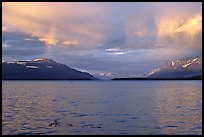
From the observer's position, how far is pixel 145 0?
23.4 ft

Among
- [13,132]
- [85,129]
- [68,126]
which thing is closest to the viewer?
[13,132]

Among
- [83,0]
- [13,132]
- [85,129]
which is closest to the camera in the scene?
[83,0]

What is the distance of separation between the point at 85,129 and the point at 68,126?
2541mm

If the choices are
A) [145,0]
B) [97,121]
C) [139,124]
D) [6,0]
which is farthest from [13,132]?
[145,0]

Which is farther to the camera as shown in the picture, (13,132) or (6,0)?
(13,132)

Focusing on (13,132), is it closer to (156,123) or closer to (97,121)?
(97,121)

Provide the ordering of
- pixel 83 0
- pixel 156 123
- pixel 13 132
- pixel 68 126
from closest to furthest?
pixel 83 0, pixel 13 132, pixel 68 126, pixel 156 123

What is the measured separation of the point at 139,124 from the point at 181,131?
4.98 m

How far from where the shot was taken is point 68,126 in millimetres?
26906

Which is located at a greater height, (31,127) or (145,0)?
(145,0)

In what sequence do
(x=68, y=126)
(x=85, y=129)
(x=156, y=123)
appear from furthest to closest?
(x=156, y=123)
(x=68, y=126)
(x=85, y=129)

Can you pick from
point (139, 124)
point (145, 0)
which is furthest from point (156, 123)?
point (145, 0)

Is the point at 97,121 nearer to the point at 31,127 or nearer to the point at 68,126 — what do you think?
the point at 68,126

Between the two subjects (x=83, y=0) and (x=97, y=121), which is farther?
(x=97, y=121)
